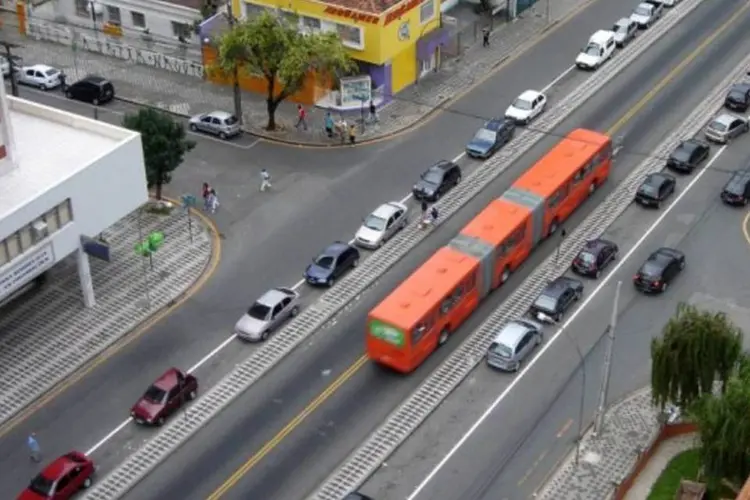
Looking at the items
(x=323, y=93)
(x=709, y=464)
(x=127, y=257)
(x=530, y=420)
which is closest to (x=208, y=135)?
(x=323, y=93)

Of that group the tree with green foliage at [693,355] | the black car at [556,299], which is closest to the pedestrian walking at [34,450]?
the black car at [556,299]

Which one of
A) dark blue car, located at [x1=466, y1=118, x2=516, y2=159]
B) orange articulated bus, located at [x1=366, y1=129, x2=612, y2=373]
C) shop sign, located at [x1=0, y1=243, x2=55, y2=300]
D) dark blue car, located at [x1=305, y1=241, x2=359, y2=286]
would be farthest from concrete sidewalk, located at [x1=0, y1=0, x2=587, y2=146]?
shop sign, located at [x1=0, y1=243, x2=55, y2=300]

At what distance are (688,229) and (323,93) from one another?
2553 centimetres

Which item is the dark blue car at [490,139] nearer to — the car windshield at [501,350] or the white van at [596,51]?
the white van at [596,51]

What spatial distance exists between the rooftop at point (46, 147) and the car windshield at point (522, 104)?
89.1 ft

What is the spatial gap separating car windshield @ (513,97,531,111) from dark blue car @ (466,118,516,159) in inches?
105

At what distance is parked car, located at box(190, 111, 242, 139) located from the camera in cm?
6986

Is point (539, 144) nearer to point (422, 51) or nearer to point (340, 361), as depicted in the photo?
point (422, 51)

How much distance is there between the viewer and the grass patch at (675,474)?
44.7 m

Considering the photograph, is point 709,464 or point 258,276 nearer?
point 709,464

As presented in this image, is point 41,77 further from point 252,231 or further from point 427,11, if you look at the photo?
point 427,11

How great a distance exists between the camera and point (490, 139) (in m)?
68.4

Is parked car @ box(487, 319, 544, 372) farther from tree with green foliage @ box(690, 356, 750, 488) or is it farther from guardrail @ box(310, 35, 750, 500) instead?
tree with green foliage @ box(690, 356, 750, 488)

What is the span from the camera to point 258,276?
5766 cm
